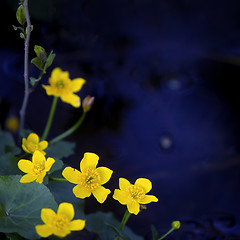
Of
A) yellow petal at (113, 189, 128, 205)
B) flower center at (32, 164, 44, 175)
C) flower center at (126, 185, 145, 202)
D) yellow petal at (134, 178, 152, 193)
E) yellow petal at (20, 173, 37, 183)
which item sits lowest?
yellow petal at (20, 173, 37, 183)

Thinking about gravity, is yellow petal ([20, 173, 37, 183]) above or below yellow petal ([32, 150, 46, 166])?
below

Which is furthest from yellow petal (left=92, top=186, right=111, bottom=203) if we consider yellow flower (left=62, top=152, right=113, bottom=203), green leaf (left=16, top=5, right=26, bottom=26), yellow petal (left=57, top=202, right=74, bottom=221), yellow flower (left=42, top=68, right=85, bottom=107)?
green leaf (left=16, top=5, right=26, bottom=26)

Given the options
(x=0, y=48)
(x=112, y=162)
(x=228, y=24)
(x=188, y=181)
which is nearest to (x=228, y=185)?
(x=188, y=181)

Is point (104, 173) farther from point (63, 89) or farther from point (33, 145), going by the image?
point (63, 89)

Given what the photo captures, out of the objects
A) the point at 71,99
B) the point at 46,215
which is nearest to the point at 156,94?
the point at 71,99

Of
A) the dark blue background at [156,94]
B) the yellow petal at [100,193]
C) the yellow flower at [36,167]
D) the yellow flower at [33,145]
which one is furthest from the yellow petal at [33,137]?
the dark blue background at [156,94]

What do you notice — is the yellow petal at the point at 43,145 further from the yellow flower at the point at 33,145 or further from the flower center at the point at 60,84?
the flower center at the point at 60,84

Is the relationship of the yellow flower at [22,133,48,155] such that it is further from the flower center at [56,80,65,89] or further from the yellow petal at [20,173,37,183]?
the flower center at [56,80,65,89]

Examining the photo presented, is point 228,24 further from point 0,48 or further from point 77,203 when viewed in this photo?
point 77,203
